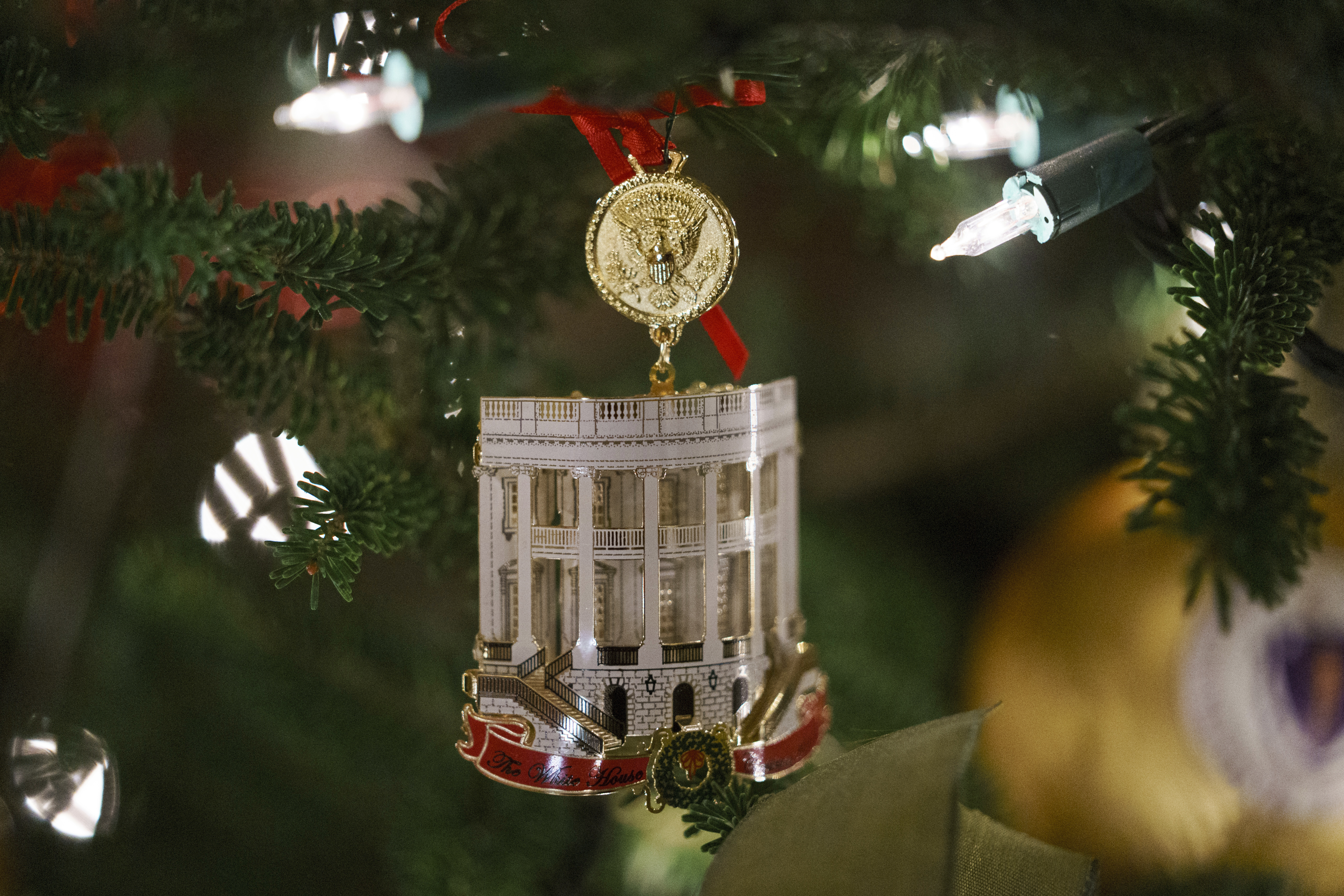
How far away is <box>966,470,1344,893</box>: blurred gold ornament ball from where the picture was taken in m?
0.64

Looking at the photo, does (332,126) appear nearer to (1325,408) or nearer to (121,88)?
(121,88)

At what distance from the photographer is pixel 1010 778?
0.77 metres

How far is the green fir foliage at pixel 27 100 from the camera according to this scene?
41 cm

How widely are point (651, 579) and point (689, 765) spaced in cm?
10

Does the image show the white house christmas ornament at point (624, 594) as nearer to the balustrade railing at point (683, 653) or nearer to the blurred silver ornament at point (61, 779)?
the balustrade railing at point (683, 653)

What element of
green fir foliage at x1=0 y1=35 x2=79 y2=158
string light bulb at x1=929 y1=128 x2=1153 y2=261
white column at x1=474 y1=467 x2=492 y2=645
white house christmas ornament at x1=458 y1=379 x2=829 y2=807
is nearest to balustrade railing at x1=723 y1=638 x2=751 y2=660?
white house christmas ornament at x1=458 y1=379 x2=829 y2=807

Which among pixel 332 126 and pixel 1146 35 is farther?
pixel 332 126

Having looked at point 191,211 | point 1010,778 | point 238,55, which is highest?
point 238,55

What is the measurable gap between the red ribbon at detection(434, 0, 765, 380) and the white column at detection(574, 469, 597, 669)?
123mm

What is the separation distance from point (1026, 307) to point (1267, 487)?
0.45m

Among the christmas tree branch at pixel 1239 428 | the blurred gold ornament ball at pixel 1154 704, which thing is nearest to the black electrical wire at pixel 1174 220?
the christmas tree branch at pixel 1239 428

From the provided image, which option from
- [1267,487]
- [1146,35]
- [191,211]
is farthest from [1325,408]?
[191,211]

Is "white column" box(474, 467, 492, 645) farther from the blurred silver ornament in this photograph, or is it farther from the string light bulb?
the blurred silver ornament

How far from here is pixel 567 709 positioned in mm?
475
